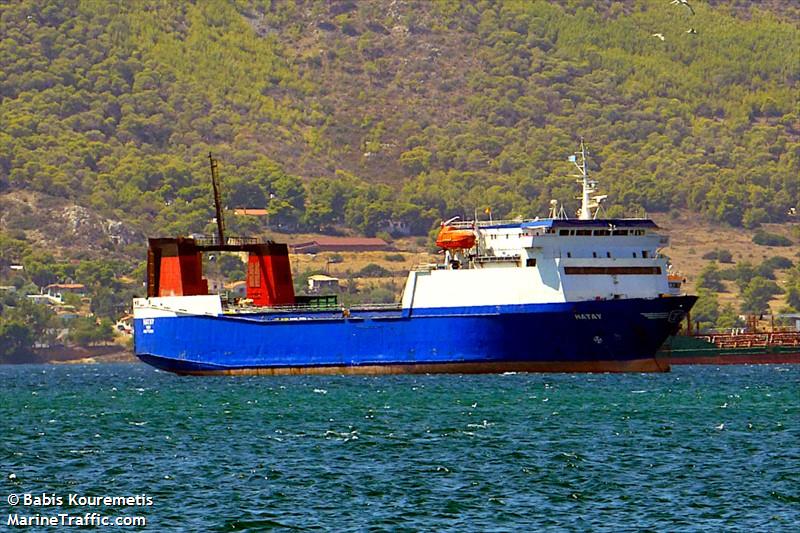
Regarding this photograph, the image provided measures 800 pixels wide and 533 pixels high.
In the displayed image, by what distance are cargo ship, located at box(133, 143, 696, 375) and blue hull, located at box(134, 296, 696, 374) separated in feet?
0.18

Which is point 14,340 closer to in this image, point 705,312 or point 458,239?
point 705,312

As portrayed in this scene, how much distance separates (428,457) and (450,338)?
4105 centimetres

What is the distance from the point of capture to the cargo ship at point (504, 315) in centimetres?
9425

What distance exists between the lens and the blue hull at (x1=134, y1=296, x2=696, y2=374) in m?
94.1

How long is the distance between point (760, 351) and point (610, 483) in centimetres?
7876

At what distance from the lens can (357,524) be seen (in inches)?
1706

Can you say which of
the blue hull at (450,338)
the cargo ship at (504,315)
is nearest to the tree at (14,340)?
the blue hull at (450,338)

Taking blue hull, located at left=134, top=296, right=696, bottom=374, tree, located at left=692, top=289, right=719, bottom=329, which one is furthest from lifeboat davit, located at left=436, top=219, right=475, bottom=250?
tree, located at left=692, top=289, right=719, bottom=329

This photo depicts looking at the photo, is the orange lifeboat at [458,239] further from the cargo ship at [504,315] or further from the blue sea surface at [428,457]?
the blue sea surface at [428,457]

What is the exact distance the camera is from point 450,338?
9619cm

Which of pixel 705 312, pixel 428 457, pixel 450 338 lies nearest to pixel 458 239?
pixel 450 338

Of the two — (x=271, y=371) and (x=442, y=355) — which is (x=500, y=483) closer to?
(x=442, y=355)

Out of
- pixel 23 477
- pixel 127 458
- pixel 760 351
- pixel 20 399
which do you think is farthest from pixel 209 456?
pixel 760 351

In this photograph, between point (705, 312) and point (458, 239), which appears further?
point (705, 312)
